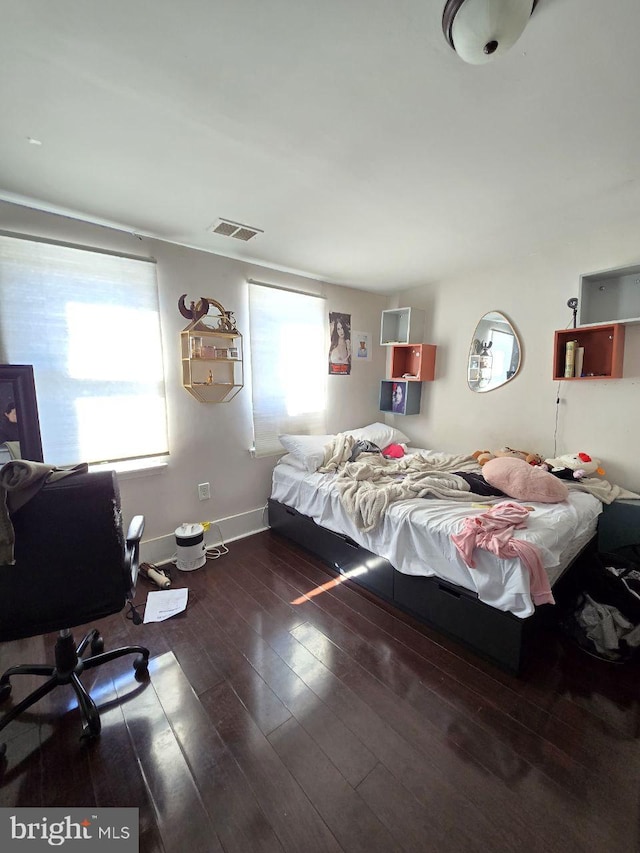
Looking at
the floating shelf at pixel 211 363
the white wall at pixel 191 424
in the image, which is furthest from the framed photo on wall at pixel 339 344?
the floating shelf at pixel 211 363

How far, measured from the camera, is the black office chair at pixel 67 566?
1173 millimetres

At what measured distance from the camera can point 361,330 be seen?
376cm

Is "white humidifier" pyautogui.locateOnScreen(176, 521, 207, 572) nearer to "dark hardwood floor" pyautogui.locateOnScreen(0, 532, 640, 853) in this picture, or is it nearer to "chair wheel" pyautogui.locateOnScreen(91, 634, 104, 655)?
"dark hardwood floor" pyautogui.locateOnScreen(0, 532, 640, 853)

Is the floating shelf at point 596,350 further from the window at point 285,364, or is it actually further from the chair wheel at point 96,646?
the chair wheel at point 96,646

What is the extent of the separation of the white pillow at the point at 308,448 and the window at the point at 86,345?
1003 millimetres

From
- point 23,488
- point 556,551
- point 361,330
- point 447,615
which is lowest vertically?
point 447,615

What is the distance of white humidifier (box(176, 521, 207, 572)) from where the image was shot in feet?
8.02

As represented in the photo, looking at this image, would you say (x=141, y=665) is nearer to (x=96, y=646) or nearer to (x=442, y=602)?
(x=96, y=646)

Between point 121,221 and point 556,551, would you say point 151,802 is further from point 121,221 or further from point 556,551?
point 121,221

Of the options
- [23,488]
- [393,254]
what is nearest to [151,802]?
[23,488]

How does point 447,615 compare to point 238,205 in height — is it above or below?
below

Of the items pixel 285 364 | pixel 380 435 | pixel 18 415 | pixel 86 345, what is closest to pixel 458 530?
pixel 380 435

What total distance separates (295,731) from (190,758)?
15.5 inches

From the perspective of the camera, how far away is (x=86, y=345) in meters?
2.14
